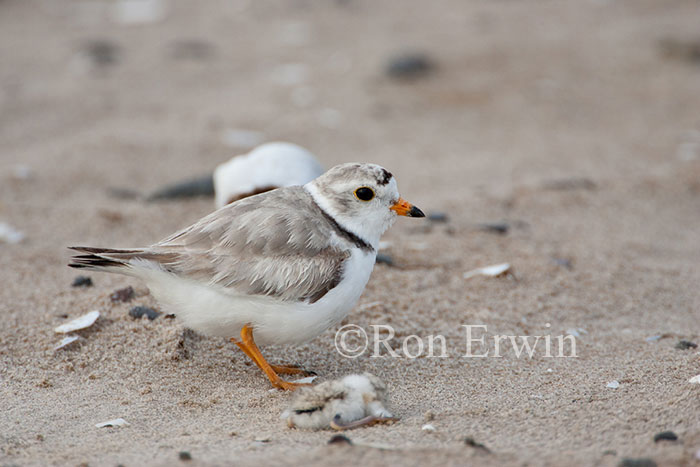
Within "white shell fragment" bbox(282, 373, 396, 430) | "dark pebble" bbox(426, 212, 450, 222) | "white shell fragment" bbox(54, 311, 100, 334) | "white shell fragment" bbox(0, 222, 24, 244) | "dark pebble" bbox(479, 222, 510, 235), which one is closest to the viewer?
"white shell fragment" bbox(282, 373, 396, 430)

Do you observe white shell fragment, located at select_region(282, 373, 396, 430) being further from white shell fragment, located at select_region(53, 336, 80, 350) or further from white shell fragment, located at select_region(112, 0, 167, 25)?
white shell fragment, located at select_region(112, 0, 167, 25)

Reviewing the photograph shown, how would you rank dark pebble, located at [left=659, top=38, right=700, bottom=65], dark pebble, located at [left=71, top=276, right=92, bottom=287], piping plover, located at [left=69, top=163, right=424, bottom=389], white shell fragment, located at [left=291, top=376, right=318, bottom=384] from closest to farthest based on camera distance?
piping plover, located at [left=69, top=163, right=424, bottom=389] → white shell fragment, located at [left=291, top=376, right=318, bottom=384] → dark pebble, located at [left=71, top=276, right=92, bottom=287] → dark pebble, located at [left=659, top=38, right=700, bottom=65]

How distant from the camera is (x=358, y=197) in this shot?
401 cm

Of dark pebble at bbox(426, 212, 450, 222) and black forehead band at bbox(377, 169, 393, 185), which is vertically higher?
black forehead band at bbox(377, 169, 393, 185)

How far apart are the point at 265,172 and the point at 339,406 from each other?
2.60 m

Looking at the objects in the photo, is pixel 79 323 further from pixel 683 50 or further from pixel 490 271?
pixel 683 50

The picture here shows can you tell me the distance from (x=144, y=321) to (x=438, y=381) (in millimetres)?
A: 1713

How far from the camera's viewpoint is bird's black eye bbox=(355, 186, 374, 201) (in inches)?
158

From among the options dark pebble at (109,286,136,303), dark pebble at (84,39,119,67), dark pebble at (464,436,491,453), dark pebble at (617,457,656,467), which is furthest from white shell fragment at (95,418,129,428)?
dark pebble at (84,39,119,67)

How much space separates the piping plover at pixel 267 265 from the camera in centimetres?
376

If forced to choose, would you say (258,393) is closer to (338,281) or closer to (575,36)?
(338,281)

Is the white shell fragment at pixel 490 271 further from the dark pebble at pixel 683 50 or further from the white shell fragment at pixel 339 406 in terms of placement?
the dark pebble at pixel 683 50

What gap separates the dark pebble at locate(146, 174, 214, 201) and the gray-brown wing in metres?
2.94

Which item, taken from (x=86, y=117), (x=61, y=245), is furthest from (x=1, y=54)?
(x=61, y=245)
